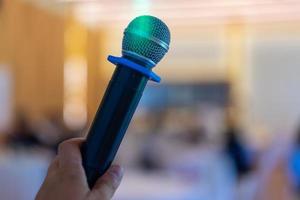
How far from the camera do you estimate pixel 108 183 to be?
0.36m

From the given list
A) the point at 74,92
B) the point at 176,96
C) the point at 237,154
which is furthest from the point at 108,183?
the point at 176,96

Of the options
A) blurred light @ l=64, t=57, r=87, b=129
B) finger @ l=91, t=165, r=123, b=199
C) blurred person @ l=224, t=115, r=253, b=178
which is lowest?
blurred light @ l=64, t=57, r=87, b=129

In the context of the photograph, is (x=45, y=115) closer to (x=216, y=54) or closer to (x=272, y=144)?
(x=272, y=144)

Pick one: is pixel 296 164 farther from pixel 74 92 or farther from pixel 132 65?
pixel 132 65

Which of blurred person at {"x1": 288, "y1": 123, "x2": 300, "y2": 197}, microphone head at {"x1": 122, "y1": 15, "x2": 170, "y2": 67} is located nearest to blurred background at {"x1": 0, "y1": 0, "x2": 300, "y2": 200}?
blurred person at {"x1": 288, "y1": 123, "x2": 300, "y2": 197}

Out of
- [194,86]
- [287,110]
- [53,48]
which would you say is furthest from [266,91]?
[53,48]

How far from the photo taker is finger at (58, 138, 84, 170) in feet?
1.18

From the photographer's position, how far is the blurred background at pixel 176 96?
2424mm

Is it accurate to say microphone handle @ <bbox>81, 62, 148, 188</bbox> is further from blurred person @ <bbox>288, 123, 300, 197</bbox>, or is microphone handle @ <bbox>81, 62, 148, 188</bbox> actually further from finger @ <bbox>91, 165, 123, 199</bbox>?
blurred person @ <bbox>288, 123, 300, 197</bbox>

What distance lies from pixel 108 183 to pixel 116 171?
0.01 m

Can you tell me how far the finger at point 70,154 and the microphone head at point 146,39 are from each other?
7 cm

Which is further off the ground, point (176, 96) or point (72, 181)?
point (72, 181)

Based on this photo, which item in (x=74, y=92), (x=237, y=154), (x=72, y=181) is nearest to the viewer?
(x=72, y=181)

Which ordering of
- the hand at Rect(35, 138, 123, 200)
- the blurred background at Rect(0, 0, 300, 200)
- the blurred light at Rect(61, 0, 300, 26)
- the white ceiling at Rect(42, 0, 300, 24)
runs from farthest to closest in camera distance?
the blurred light at Rect(61, 0, 300, 26)
the white ceiling at Rect(42, 0, 300, 24)
the blurred background at Rect(0, 0, 300, 200)
the hand at Rect(35, 138, 123, 200)
